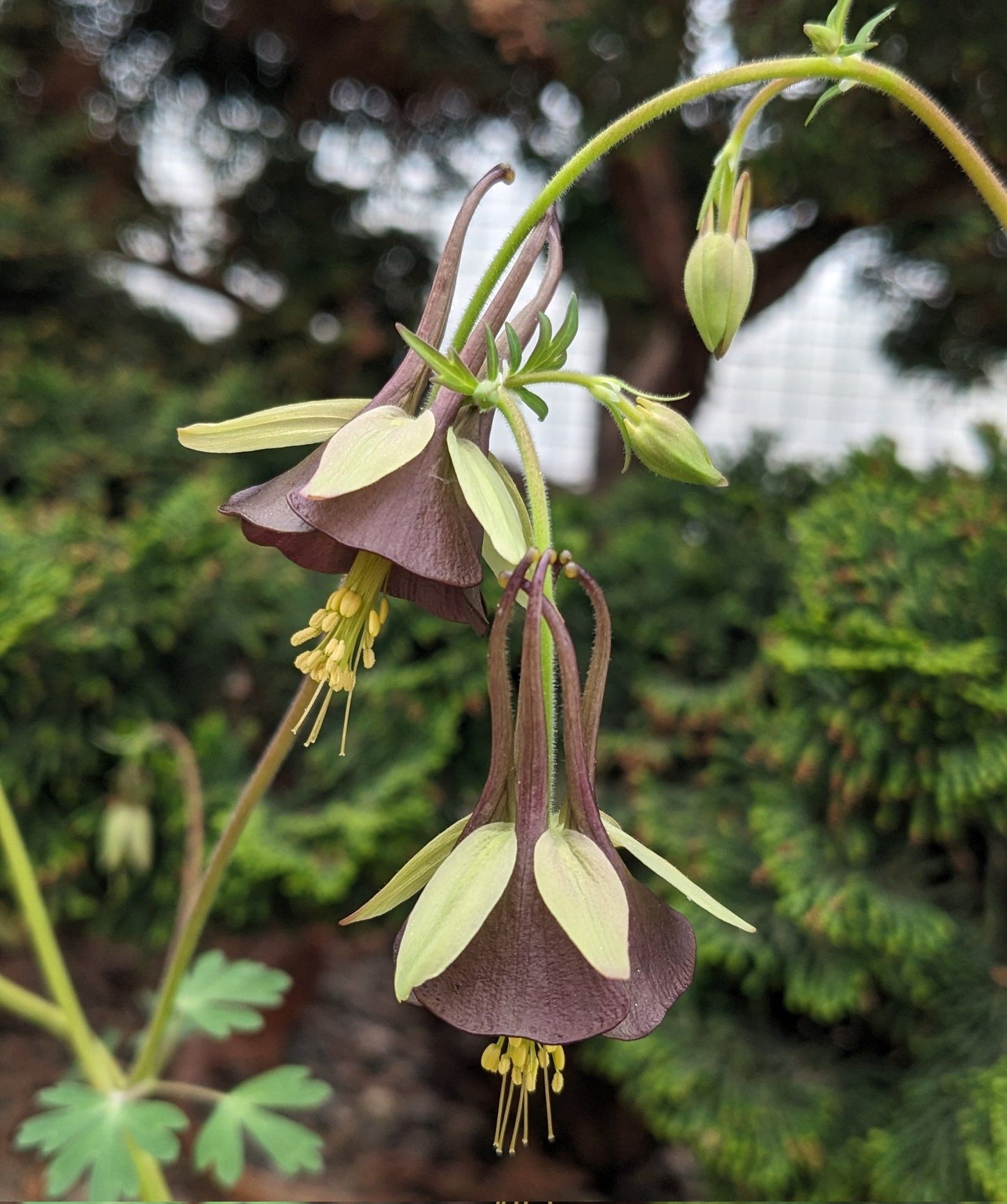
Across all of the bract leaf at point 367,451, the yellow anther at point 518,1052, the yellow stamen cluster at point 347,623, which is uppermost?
the bract leaf at point 367,451

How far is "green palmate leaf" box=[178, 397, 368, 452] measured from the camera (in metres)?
0.45

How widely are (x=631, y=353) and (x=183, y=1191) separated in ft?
4.38

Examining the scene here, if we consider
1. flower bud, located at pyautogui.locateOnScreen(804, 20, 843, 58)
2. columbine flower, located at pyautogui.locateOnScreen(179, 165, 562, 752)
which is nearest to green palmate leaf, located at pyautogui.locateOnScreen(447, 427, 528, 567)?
columbine flower, located at pyautogui.locateOnScreen(179, 165, 562, 752)

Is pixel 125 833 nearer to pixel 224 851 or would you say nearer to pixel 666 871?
pixel 224 851

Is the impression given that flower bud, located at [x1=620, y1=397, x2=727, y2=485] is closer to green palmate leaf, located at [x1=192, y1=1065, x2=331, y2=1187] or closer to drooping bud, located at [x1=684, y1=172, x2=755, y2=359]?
drooping bud, located at [x1=684, y1=172, x2=755, y2=359]

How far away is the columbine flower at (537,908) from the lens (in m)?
0.36

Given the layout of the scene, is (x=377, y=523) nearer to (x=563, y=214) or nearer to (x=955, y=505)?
(x=955, y=505)

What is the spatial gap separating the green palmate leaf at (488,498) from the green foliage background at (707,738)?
0.54m

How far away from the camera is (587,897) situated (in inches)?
14.5

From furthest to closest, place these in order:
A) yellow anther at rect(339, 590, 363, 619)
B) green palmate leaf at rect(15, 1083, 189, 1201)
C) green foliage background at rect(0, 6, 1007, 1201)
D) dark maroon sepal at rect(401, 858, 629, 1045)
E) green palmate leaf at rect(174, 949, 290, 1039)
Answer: green foliage background at rect(0, 6, 1007, 1201) < green palmate leaf at rect(174, 949, 290, 1039) < green palmate leaf at rect(15, 1083, 189, 1201) < yellow anther at rect(339, 590, 363, 619) < dark maroon sepal at rect(401, 858, 629, 1045)

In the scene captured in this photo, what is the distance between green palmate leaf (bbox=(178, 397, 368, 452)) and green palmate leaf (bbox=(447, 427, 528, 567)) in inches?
2.6

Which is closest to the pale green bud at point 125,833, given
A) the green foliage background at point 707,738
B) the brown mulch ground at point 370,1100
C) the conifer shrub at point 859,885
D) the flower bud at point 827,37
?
the green foliage background at point 707,738

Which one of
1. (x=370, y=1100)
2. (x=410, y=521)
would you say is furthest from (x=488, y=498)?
(x=370, y=1100)

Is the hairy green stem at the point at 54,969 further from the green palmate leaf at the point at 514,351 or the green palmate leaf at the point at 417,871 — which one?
the green palmate leaf at the point at 514,351
